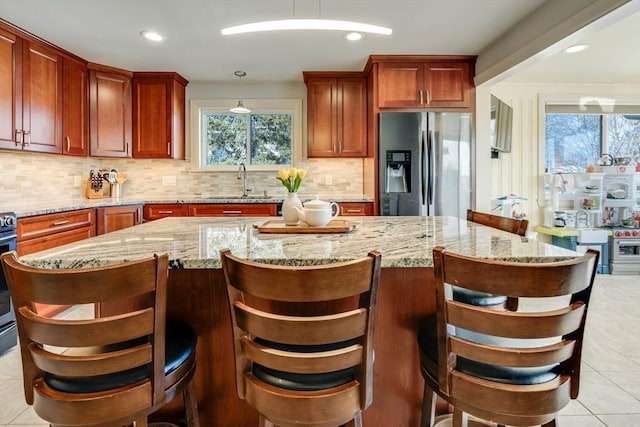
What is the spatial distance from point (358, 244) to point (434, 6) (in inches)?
85.2

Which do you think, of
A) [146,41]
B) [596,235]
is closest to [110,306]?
[146,41]

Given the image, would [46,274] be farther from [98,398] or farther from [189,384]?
[189,384]

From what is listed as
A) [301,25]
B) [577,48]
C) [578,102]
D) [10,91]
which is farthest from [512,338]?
[578,102]

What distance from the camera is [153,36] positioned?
3100 mm

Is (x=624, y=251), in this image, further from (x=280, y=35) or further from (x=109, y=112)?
(x=109, y=112)

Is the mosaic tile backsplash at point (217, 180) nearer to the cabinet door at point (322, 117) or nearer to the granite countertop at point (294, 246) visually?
the cabinet door at point (322, 117)

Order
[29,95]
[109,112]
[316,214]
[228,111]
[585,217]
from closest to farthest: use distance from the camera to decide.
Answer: [316,214] → [29,95] → [109,112] → [585,217] → [228,111]

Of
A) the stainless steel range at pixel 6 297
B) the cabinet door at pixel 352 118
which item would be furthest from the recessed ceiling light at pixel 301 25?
the cabinet door at pixel 352 118

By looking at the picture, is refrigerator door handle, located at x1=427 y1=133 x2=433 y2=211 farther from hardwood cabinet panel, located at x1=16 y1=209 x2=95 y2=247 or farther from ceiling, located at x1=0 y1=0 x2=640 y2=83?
hardwood cabinet panel, located at x1=16 y1=209 x2=95 y2=247

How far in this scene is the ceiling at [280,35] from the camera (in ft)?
8.56

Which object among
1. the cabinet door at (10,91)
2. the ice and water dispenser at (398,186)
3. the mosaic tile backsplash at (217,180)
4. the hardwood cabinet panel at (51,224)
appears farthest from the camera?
the mosaic tile backsplash at (217,180)

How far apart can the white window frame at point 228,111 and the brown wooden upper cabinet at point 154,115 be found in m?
0.36

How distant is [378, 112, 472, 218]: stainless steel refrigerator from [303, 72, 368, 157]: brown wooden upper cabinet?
0.57m

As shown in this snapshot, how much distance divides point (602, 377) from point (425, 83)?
2801mm
